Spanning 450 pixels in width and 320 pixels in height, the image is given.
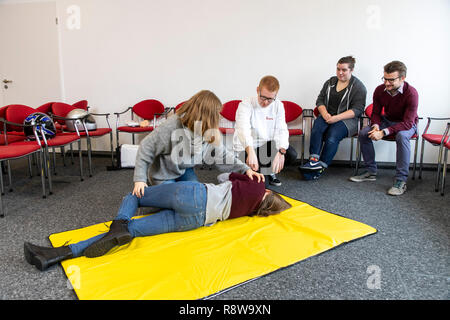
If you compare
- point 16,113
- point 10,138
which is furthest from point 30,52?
point 10,138

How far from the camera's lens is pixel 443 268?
153 cm

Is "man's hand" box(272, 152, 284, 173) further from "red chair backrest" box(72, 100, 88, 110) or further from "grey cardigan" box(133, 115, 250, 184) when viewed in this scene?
"red chair backrest" box(72, 100, 88, 110)

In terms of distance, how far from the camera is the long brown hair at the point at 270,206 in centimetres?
205

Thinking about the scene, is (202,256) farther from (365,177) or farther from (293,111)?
(293,111)

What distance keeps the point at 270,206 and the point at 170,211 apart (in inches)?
26.4

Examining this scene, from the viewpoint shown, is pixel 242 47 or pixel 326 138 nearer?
pixel 326 138

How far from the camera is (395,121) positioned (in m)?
3.15

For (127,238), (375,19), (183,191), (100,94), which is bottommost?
(127,238)

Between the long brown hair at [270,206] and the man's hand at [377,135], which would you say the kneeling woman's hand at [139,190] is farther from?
the man's hand at [377,135]

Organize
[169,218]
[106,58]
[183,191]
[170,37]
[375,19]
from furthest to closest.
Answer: [106,58], [170,37], [375,19], [169,218], [183,191]

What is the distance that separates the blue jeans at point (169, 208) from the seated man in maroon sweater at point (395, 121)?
1.87 m

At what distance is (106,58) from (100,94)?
525 millimetres
